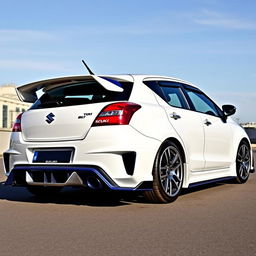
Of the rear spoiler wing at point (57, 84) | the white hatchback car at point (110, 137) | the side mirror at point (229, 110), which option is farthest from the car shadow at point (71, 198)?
the side mirror at point (229, 110)

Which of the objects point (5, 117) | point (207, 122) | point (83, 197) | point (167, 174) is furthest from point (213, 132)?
point (5, 117)

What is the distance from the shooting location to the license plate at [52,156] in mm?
5766

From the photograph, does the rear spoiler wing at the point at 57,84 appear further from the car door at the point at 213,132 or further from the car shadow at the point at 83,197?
the car door at the point at 213,132

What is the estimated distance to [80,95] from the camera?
20.0ft

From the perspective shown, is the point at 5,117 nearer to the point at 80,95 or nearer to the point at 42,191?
the point at 42,191

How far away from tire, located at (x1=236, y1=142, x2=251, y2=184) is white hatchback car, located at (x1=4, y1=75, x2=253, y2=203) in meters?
1.40

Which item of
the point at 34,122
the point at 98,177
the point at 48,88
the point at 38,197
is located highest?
the point at 48,88

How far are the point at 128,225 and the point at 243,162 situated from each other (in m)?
4.09

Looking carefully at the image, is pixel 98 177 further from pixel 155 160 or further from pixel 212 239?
pixel 212 239

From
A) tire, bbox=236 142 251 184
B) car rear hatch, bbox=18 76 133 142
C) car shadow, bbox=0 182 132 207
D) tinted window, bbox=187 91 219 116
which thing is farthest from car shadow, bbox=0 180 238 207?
tinted window, bbox=187 91 219 116

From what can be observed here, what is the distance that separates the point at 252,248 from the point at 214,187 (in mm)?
4062

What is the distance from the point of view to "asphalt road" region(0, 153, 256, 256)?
3.92m

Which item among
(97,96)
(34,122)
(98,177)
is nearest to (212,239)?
(98,177)

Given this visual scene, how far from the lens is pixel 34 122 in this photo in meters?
6.16
